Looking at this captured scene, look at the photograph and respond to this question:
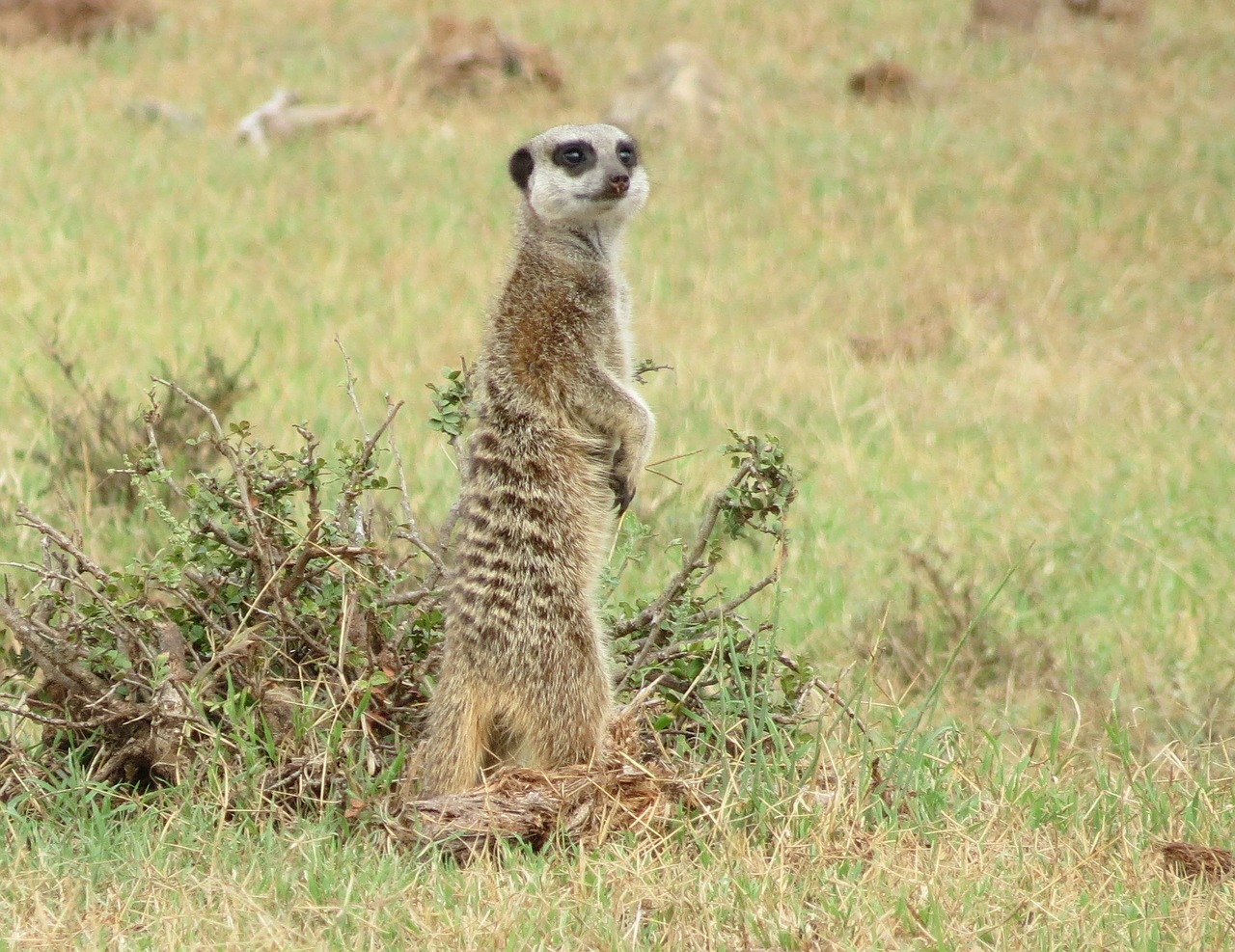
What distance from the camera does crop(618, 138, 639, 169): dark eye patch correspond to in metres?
3.78

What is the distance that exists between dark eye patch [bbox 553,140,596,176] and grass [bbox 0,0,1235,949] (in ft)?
4.02

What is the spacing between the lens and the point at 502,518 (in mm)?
3303

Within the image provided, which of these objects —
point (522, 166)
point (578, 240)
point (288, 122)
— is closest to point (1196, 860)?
point (578, 240)

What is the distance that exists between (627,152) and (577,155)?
0.56 ft

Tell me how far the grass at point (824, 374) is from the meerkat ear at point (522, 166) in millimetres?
1298

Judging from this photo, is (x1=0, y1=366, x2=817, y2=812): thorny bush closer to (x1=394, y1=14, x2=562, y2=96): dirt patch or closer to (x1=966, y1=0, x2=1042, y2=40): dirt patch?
(x1=394, y1=14, x2=562, y2=96): dirt patch

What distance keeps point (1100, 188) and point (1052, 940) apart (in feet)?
26.2

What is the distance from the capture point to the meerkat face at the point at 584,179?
3627 mm

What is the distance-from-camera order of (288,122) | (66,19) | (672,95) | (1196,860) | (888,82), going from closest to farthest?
1. (1196,860)
2. (288,122)
3. (672,95)
4. (888,82)
5. (66,19)

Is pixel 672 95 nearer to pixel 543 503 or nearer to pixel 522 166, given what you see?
pixel 522 166

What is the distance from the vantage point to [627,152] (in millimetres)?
3812

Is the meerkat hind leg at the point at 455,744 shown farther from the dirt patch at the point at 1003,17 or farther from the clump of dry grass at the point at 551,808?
the dirt patch at the point at 1003,17

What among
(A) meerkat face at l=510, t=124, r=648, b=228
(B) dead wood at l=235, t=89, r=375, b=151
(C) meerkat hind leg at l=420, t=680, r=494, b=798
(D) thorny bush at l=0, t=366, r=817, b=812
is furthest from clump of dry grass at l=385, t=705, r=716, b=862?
(B) dead wood at l=235, t=89, r=375, b=151

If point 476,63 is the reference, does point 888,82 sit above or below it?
above
